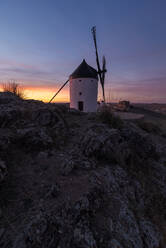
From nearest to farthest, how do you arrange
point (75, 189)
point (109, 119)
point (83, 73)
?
point (75, 189) → point (109, 119) → point (83, 73)

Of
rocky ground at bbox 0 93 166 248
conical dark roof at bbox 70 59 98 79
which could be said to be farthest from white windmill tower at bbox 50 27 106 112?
rocky ground at bbox 0 93 166 248

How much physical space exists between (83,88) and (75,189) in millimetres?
16579

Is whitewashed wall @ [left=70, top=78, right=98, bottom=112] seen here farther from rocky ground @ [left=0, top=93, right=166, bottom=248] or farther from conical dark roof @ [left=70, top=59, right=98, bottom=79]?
rocky ground @ [left=0, top=93, right=166, bottom=248]

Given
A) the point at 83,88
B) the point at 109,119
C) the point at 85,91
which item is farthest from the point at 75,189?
the point at 83,88

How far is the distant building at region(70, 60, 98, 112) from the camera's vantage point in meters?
18.6

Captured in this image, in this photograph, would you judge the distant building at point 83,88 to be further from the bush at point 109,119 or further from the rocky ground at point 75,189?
the rocky ground at point 75,189

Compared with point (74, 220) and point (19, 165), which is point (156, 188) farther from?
point (19, 165)

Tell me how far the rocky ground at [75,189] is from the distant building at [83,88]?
12.5 metres

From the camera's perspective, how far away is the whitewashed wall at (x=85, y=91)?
18.6 meters

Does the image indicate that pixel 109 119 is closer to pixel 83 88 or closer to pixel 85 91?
pixel 85 91

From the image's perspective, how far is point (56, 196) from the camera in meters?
3.37

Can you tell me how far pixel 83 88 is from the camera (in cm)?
1873

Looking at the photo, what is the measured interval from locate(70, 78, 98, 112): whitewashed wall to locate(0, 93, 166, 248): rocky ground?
12447 mm

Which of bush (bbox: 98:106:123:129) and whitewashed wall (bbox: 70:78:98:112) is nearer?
bush (bbox: 98:106:123:129)
